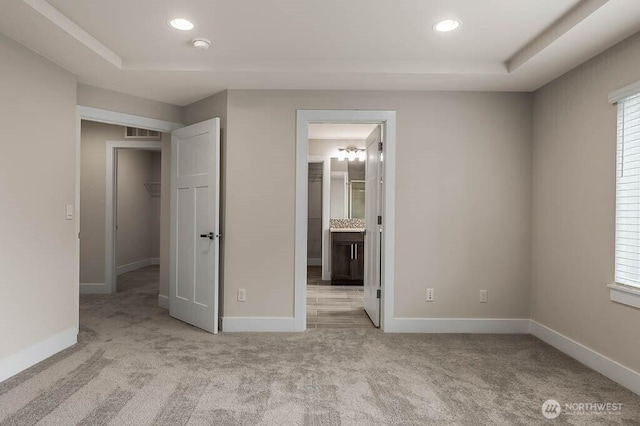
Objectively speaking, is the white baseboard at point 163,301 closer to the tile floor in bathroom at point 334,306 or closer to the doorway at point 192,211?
the doorway at point 192,211

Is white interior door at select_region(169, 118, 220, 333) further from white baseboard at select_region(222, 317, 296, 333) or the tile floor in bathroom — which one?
the tile floor in bathroom

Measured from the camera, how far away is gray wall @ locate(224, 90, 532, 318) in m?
3.57

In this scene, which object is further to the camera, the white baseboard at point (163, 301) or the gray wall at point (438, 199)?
the white baseboard at point (163, 301)

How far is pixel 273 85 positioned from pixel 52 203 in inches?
82.6

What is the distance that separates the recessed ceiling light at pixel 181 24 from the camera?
246cm

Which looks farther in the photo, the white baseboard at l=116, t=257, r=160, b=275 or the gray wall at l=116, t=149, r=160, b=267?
the gray wall at l=116, t=149, r=160, b=267

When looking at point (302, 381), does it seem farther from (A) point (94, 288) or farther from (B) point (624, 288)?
(A) point (94, 288)

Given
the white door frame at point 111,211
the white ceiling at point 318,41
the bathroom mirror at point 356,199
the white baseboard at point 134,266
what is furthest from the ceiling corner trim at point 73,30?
the white baseboard at point 134,266

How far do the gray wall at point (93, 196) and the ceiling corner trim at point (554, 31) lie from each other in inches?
188

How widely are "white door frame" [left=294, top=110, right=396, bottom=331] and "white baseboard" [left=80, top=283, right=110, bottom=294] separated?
10.1 ft

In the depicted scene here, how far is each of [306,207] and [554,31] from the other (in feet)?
7.74

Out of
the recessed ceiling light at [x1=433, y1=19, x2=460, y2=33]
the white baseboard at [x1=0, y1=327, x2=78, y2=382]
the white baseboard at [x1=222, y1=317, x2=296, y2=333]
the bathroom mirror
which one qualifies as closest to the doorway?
the white baseboard at [x1=222, y1=317, x2=296, y2=333]

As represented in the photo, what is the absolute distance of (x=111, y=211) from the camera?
200 inches

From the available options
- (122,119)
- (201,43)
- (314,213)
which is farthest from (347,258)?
(201,43)
